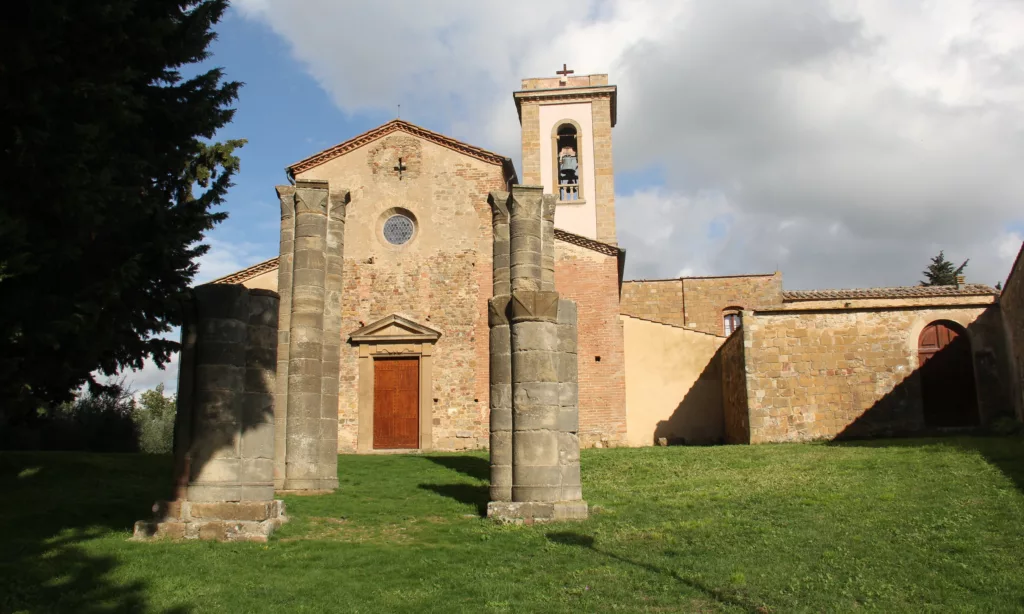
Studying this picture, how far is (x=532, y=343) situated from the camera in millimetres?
10547

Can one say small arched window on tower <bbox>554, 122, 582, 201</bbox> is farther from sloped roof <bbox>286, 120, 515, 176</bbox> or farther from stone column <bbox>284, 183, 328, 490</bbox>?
stone column <bbox>284, 183, 328, 490</bbox>

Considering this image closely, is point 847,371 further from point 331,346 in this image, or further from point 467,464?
point 331,346

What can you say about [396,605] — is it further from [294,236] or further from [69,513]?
[294,236]

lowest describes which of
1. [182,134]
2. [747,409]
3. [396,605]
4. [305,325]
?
[396,605]

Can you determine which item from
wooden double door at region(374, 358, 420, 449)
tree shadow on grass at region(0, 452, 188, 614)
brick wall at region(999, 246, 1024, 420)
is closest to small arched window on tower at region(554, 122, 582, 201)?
wooden double door at region(374, 358, 420, 449)

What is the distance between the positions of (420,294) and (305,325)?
33.5ft

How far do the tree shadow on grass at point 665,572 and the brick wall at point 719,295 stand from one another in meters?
25.1

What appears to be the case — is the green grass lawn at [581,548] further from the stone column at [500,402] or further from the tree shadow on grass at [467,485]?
the stone column at [500,402]

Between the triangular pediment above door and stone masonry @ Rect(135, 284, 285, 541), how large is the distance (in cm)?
1318

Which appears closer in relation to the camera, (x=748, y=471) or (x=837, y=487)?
(x=837, y=487)

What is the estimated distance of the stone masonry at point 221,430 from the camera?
9023 mm

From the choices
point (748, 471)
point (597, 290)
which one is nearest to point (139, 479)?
point (748, 471)

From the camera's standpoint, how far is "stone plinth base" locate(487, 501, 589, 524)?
992 centimetres

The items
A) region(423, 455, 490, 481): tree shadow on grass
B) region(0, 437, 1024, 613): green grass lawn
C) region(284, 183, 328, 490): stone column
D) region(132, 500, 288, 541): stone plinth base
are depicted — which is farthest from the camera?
region(423, 455, 490, 481): tree shadow on grass
